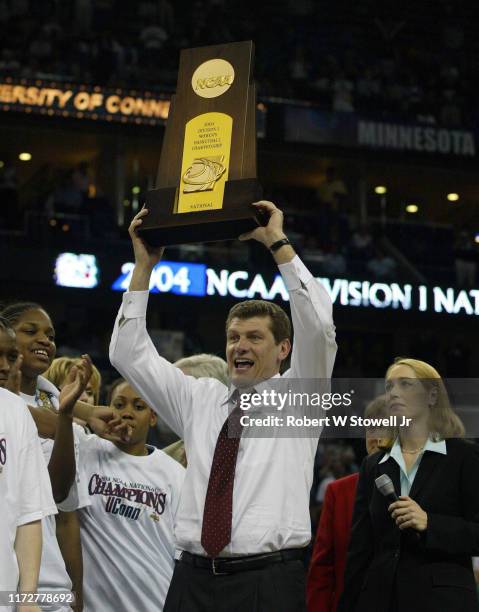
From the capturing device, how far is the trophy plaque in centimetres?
341

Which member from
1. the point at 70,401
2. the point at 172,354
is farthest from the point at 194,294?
the point at 70,401

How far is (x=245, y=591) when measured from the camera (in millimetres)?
3131

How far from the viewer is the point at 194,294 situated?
15273mm

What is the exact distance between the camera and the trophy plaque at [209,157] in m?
3.41

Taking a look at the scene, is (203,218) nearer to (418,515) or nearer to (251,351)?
(251,351)

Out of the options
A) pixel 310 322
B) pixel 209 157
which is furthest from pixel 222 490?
pixel 209 157

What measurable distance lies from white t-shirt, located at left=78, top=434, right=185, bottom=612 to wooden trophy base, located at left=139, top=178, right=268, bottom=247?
1145 mm

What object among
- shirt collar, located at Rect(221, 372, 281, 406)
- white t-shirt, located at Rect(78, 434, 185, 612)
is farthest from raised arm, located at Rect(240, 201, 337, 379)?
white t-shirt, located at Rect(78, 434, 185, 612)

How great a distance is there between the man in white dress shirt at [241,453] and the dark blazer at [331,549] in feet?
2.74

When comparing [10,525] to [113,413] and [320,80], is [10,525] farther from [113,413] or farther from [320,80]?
[320,80]

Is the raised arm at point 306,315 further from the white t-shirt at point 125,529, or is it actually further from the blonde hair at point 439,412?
the white t-shirt at point 125,529

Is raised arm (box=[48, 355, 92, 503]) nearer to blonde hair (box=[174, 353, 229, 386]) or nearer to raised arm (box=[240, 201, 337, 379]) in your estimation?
raised arm (box=[240, 201, 337, 379])

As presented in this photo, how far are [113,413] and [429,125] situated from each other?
15743 millimetres

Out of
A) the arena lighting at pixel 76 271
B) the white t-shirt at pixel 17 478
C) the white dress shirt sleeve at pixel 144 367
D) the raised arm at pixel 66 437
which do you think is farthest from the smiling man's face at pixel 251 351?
the arena lighting at pixel 76 271
